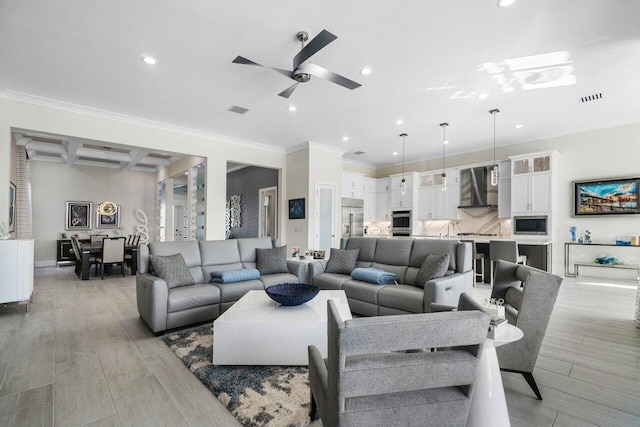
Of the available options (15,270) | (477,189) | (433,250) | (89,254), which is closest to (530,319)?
(433,250)

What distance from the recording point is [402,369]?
1.16 meters

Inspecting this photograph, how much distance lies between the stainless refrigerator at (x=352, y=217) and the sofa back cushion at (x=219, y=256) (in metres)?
3.90

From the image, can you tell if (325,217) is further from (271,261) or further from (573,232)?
(573,232)

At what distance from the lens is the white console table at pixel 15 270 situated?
12.4 feet

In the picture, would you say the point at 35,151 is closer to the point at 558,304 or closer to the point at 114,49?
the point at 114,49

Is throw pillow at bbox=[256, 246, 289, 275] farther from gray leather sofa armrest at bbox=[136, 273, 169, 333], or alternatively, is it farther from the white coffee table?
the white coffee table

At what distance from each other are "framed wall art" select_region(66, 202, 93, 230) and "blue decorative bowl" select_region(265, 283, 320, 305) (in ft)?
28.6

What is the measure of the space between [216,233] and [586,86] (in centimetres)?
662

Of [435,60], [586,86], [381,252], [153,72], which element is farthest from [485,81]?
Result: [153,72]

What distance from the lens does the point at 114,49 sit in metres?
3.17

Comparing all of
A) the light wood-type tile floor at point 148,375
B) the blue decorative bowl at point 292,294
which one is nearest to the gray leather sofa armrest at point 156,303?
the light wood-type tile floor at point 148,375

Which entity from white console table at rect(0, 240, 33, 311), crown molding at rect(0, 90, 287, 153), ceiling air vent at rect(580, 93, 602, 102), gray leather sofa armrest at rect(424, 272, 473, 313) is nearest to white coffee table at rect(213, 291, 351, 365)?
gray leather sofa armrest at rect(424, 272, 473, 313)

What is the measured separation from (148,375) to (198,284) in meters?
1.41

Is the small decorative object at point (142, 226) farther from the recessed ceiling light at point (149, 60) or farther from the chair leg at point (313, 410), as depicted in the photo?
the chair leg at point (313, 410)
